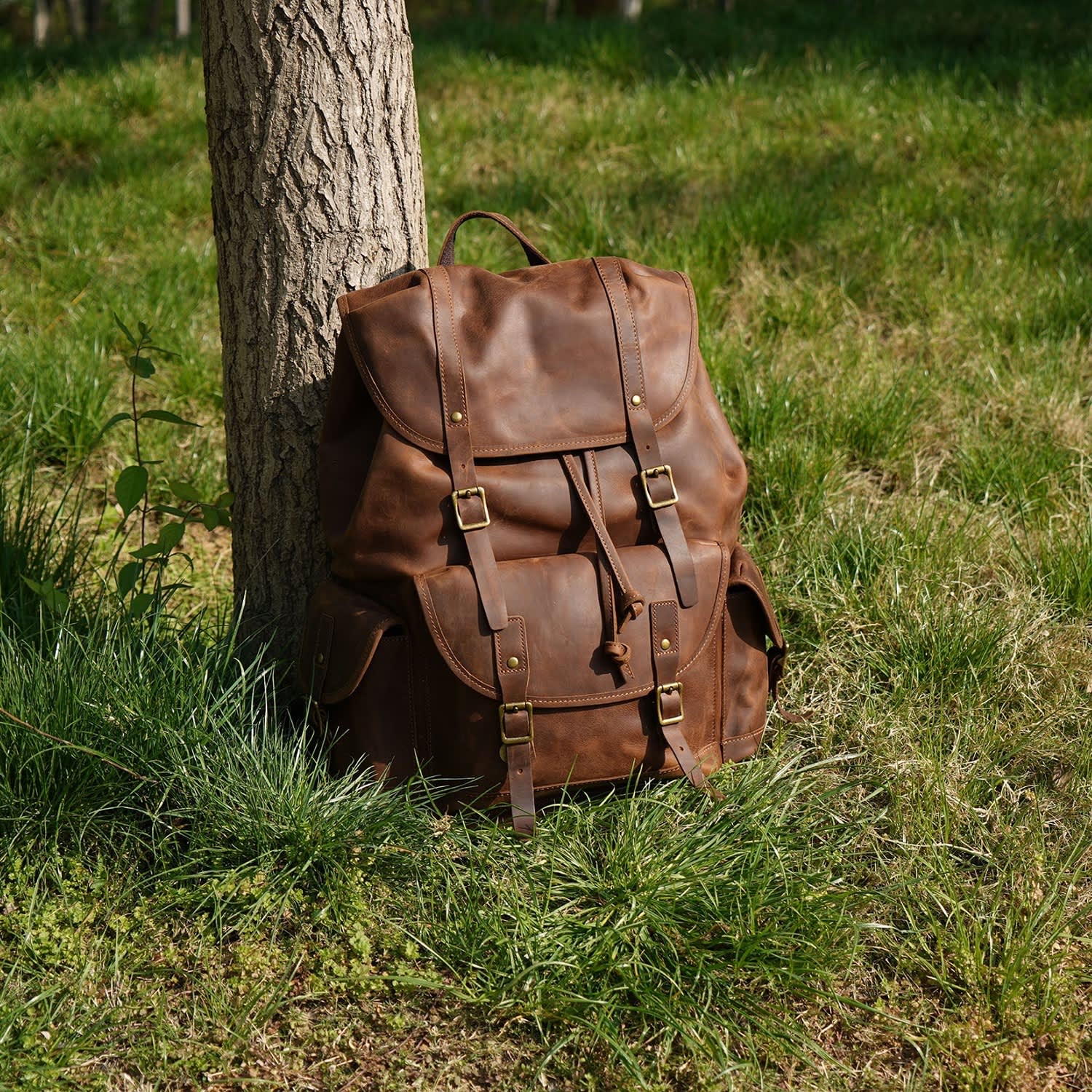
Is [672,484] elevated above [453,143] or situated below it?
below

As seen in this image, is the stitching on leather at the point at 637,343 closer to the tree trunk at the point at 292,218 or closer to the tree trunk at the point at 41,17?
the tree trunk at the point at 292,218

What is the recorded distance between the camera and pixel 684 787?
227cm

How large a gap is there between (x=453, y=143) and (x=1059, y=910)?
392 centimetres

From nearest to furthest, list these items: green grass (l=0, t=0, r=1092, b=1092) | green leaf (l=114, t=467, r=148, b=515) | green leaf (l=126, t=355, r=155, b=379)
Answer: green grass (l=0, t=0, r=1092, b=1092)
green leaf (l=114, t=467, r=148, b=515)
green leaf (l=126, t=355, r=155, b=379)

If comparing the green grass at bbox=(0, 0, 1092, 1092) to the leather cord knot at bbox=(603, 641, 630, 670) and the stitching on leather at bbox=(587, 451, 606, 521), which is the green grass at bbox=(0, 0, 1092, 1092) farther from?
the stitching on leather at bbox=(587, 451, 606, 521)

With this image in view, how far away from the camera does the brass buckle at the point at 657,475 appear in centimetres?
216

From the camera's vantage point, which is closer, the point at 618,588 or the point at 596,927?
the point at 596,927

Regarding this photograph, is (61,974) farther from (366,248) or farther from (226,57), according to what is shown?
(226,57)

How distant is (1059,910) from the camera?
78.0 inches

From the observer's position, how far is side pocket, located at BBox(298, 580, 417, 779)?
2094 millimetres

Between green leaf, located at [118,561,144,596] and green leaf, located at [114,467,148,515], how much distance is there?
136mm

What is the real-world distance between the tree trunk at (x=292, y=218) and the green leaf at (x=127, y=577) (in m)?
0.24

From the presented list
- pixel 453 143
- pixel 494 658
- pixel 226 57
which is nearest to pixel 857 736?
pixel 494 658

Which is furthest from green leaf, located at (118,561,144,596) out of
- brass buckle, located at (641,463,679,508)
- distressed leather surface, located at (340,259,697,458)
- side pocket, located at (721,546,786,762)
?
side pocket, located at (721,546,786,762)
